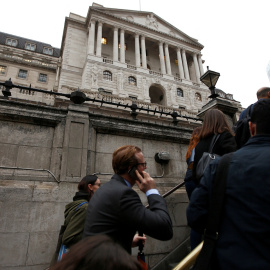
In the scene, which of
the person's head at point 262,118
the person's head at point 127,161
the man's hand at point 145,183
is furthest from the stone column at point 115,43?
the person's head at point 262,118

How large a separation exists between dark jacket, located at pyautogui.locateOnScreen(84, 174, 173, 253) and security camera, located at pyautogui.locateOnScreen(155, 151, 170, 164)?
428 cm

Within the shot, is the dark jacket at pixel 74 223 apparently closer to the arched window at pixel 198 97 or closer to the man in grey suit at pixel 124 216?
the man in grey suit at pixel 124 216

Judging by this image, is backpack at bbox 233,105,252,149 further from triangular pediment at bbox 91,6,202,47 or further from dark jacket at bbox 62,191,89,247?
triangular pediment at bbox 91,6,202,47

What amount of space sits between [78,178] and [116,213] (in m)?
3.44

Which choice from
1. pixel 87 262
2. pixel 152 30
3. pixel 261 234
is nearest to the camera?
pixel 87 262

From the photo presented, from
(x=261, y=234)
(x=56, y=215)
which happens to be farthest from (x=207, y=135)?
(x=56, y=215)

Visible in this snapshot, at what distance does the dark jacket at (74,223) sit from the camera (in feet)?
8.89

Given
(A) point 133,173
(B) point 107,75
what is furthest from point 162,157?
(B) point 107,75

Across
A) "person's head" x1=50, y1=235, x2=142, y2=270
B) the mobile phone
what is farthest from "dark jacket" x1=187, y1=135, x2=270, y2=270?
"person's head" x1=50, y1=235, x2=142, y2=270

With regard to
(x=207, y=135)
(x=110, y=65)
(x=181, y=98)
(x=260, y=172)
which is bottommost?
(x=260, y=172)

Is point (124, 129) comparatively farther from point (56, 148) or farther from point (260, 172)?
point (260, 172)

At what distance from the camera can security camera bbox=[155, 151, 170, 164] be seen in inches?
245

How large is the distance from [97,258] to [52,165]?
4595 millimetres

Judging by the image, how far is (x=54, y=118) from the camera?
18.6ft
